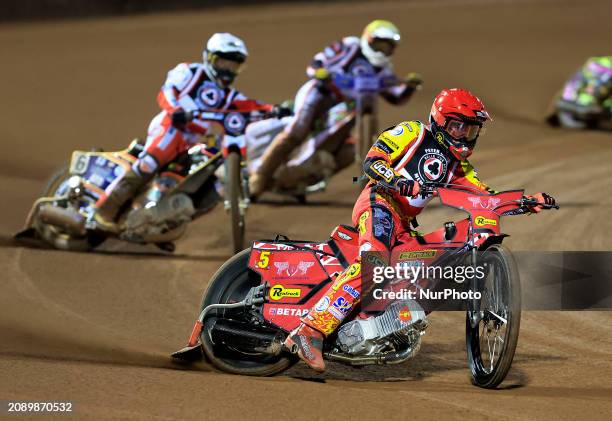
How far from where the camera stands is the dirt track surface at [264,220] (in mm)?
8367

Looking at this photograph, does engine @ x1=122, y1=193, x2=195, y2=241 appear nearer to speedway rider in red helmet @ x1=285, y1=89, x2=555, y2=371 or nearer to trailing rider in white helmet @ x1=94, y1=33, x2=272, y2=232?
trailing rider in white helmet @ x1=94, y1=33, x2=272, y2=232

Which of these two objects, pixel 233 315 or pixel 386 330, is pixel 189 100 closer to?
pixel 233 315

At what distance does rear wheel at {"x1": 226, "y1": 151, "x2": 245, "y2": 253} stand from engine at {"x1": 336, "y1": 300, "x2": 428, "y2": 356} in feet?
15.1

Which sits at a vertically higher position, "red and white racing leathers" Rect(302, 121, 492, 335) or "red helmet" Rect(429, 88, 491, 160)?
"red helmet" Rect(429, 88, 491, 160)

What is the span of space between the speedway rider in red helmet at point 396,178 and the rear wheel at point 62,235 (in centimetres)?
574

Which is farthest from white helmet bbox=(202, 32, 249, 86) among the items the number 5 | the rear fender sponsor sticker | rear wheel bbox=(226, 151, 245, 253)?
the rear fender sponsor sticker

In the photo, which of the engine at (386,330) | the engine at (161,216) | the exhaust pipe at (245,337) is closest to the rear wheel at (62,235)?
the engine at (161,216)

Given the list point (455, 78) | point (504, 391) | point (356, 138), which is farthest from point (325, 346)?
point (455, 78)

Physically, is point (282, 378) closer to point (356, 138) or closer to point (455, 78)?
point (356, 138)

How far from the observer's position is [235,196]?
13.4 m

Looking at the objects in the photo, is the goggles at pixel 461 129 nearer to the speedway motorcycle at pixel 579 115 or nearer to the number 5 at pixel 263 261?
the number 5 at pixel 263 261

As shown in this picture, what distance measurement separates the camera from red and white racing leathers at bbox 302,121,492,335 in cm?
883

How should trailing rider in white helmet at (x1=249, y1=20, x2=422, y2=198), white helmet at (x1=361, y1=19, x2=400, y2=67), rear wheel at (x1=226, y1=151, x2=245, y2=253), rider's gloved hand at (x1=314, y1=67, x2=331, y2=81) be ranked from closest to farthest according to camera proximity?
rear wheel at (x1=226, y1=151, x2=245, y2=253), rider's gloved hand at (x1=314, y1=67, x2=331, y2=81), trailing rider in white helmet at (x1=249, y1=20, x2=422, y2=198), white helmet at (x1=361, y1=19, x2=400, y2=67)

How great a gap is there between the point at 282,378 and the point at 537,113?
52.9 feet
